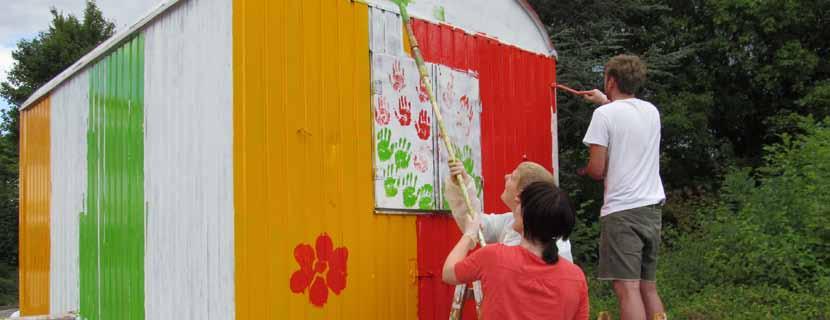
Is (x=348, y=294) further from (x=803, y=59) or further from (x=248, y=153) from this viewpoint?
(x=803, y=59)

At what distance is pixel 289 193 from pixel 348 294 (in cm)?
69

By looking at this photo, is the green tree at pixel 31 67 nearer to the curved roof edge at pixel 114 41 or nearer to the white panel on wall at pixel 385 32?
the curved roof edge at pixel 114 41

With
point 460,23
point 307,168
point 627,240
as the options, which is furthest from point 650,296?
point 460,23

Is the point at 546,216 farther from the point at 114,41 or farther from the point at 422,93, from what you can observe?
the point at 114,41

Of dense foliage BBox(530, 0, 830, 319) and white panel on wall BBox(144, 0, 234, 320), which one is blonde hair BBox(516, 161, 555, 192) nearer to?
white panel on wall BBox(144, 0, 234, 320)

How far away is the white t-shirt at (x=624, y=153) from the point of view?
14.0 feet

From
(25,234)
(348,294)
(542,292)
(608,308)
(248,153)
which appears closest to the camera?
(542,292)

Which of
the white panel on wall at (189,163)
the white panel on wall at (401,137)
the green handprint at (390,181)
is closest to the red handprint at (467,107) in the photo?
the white panel on wall at (401,137)

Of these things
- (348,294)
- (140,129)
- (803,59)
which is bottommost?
(348,294)

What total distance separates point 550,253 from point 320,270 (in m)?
1.40

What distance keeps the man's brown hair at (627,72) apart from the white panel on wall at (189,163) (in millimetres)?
2155

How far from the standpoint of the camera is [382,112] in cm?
445

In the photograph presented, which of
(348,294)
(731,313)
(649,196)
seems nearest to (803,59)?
(731,313)

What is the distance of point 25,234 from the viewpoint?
6.30 meters
